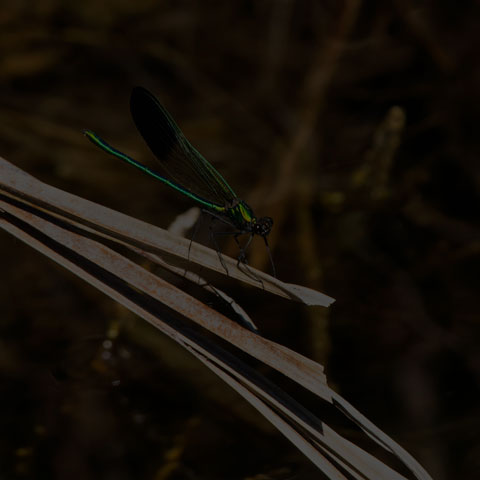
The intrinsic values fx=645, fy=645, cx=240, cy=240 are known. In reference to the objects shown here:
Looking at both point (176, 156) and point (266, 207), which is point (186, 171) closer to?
point (176, 156)

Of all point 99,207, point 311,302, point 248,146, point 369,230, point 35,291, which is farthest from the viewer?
point 248,146

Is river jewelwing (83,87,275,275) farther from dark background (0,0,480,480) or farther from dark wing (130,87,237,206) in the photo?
dark background (0,0,480,480)

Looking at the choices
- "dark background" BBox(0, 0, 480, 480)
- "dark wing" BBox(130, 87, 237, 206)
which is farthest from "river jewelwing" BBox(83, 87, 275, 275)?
"dark background" BBox(0, 0, 480, 480)

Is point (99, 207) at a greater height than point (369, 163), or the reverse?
point (369, 163)

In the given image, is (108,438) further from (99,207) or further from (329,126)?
(329,126)

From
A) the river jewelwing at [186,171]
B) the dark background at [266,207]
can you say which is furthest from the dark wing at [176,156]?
the dark background at [266,207]

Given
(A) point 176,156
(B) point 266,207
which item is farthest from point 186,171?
(B) point 266,207

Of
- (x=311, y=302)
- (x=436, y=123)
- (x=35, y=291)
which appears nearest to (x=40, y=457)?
(x=35, y=291)
